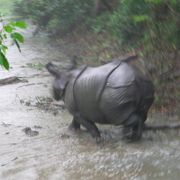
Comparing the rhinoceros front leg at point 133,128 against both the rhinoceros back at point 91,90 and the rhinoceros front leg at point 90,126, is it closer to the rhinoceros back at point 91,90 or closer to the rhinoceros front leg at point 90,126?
the rhinoceros back at point 91,90

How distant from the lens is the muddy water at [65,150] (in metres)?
5.97

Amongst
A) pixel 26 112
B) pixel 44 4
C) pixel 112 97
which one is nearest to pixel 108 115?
pixel 112 97

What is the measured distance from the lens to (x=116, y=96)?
6535mm

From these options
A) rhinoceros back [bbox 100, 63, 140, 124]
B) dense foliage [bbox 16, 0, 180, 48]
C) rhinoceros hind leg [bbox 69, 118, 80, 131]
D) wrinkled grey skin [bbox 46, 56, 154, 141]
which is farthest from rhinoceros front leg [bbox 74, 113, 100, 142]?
dense foliage [bbox 16, 0, 180, 48]

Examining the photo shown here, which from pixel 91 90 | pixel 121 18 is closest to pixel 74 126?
pixel 91 90

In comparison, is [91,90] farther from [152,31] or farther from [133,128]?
[152,31]

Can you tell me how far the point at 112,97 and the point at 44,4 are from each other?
36.9ft

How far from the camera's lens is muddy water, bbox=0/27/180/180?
19.6 feet

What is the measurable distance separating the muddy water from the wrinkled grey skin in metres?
0.38

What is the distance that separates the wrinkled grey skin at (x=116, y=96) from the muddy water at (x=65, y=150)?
0.38 m

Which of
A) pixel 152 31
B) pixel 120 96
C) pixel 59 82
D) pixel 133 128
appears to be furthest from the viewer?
pixel 152 31

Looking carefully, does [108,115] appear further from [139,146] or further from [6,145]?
[6,145]

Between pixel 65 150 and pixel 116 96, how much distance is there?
4.13 feet

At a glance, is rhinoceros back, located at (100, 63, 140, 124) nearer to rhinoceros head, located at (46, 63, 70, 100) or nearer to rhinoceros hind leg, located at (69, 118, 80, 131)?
rhinoceros head, located at (46, 63, 70, 100)
